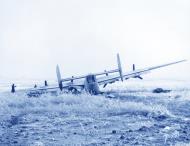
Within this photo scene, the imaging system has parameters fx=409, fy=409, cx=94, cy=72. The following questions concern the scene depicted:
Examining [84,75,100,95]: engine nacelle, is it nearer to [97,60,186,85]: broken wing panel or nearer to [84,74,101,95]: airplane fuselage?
[84,74,101,95]: airplane fuselage

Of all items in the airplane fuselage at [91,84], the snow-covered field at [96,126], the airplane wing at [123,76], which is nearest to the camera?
the snow-covered field at [96,126]

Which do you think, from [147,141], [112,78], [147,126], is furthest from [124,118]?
[112,78]

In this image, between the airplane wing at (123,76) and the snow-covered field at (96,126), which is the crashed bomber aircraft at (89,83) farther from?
the snow-covered field at (96,126)

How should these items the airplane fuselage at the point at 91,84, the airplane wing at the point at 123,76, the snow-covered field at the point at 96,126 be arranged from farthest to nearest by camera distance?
1. the airplane wing at the point at 123,76
2. the airplane fuselage at the point at 91,84
3. the snow-covered field at the point at 96,126

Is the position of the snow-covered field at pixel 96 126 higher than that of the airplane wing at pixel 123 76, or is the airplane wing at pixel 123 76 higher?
the airplane wing at pixel 123 76

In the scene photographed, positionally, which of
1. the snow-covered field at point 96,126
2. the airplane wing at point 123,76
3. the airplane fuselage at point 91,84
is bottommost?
the snow-covered field at point 96,126

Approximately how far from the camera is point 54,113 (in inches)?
977

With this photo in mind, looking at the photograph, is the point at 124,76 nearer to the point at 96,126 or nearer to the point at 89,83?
the point at 89,83

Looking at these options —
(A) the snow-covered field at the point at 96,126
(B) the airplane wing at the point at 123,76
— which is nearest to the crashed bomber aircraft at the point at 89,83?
(B) the airplane wing at the point at 123,76

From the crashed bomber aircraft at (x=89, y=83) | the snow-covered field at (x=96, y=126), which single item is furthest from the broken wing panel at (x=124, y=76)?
the snow-covered field at (x=96, y=126)

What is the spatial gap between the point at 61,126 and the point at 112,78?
23.2 meters

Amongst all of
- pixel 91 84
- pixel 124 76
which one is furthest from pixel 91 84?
pixel 124 76

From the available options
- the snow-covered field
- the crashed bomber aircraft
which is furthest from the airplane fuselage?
the snow-covered field

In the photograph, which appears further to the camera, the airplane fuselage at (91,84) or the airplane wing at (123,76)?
the airplane wing at (123,76)
